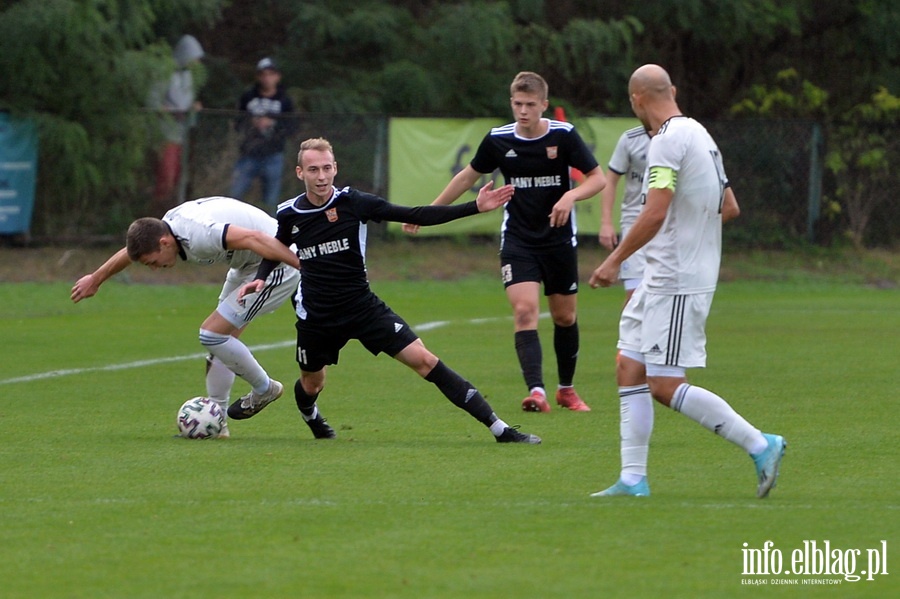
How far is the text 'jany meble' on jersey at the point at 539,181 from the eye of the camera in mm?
9898

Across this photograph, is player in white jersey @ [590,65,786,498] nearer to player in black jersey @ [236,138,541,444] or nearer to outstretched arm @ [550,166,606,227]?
player in black jersey @ [236,138,541,444]

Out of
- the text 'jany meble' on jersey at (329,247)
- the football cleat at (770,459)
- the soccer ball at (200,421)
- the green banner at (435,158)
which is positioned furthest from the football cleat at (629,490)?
the green banner at (435,158)

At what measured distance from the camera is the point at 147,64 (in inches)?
819

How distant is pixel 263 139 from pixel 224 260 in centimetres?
1366

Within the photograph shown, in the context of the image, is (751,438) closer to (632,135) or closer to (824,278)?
(632,135)

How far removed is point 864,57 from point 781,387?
1784 centimetres

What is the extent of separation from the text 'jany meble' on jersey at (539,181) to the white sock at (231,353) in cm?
234

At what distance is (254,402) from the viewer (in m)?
8.81

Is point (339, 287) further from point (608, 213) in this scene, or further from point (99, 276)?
point (608, 213)

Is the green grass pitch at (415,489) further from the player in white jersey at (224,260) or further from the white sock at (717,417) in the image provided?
the player in white jersey at (224,260)

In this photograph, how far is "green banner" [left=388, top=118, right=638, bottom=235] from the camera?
72.9 feet

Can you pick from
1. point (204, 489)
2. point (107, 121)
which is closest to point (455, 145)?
point (107, 121)

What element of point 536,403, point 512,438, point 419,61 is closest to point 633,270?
point 536,403

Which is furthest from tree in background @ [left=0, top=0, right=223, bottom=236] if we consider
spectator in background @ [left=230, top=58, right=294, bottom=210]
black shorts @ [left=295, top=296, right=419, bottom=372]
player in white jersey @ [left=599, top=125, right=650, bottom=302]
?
black shorts @ [left=295, top=296, right=419, bottom=372]
